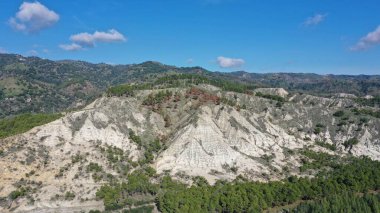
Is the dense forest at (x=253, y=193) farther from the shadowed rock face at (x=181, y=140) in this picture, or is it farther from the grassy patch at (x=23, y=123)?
the grassy patch at (x=23, y=123)

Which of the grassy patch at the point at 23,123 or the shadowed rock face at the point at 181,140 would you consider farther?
the grassy patch at the point at 23,123

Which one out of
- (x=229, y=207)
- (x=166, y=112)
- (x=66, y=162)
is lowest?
(x=229, y=207)

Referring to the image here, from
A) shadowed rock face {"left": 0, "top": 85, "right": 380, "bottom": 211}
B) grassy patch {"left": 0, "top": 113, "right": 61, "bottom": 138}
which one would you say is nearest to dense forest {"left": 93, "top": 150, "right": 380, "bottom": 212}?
shadowed rock face {"left": 0, "top": 85, "right": 380, "bottom": 211}

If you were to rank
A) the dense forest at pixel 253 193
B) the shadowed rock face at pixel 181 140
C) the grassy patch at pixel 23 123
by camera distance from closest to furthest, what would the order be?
the dense forest at pixel 253 193 < the shadowed rock face at pixel 181 140 < the grassy patch at pixel 23 123

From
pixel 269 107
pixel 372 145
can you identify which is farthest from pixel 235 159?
pixel 372 145

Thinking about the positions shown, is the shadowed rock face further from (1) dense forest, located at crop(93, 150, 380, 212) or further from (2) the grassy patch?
(2) the grassy patch

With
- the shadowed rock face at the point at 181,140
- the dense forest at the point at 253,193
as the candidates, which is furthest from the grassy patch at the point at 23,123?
the dense forest at the point at 253,193

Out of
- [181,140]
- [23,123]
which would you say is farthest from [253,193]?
[23,123]

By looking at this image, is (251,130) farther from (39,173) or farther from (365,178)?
(39,173)
